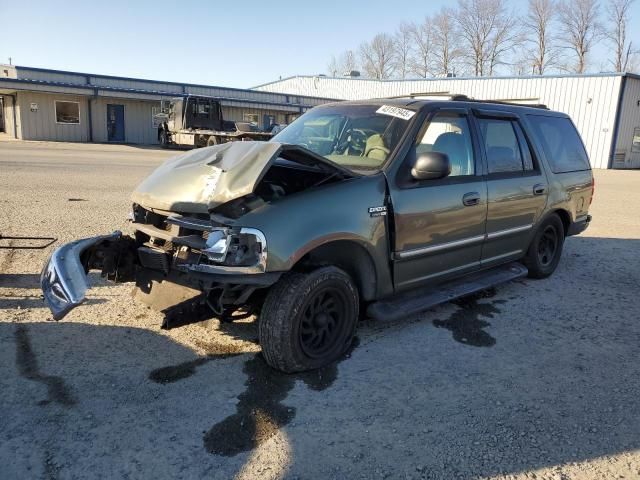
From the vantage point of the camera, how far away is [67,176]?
13.3 meters

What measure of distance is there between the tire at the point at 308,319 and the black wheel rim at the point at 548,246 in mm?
3237

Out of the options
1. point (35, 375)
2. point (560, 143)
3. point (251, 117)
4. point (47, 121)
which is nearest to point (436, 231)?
point (560, 143)

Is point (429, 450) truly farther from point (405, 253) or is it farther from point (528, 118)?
point (528, 118)

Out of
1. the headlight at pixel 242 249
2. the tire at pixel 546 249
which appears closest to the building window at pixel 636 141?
the tire at pixel 546 249

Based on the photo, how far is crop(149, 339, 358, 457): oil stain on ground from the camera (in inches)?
110

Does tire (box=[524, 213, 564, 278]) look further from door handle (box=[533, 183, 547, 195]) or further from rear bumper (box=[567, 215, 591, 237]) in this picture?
door handle (box=[533, 183, 547, 195])

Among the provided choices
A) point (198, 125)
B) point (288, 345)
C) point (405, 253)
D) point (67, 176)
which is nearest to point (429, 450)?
point (288, 345)

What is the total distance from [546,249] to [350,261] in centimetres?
335

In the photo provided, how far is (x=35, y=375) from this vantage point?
3.39 metres

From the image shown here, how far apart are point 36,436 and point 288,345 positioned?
1490 millimetres

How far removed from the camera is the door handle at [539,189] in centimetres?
541

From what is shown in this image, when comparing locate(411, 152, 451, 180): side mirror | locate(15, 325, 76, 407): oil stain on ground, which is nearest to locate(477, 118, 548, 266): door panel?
locate(411, 152, 451, 180): side mirror

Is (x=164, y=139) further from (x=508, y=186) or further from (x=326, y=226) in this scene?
(x=326, y=226)

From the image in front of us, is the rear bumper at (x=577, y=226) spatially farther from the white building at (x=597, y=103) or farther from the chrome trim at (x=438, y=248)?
the white building at (x=597, y=103)
